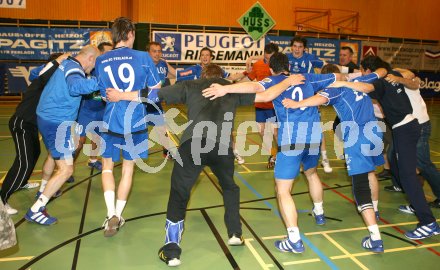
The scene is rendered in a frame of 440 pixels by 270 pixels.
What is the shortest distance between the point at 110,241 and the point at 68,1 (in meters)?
15.3

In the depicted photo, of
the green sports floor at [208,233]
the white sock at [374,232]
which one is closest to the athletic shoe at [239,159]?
the green sports floor at [208,233]

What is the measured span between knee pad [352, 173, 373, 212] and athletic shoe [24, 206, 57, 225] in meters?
3.84

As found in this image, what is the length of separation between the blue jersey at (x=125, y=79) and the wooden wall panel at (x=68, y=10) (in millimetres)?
14290

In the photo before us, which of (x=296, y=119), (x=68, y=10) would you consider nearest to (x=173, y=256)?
(x=296, y=119)

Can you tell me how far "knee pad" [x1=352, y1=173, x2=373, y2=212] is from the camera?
14.6 ft

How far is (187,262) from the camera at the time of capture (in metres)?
4.25

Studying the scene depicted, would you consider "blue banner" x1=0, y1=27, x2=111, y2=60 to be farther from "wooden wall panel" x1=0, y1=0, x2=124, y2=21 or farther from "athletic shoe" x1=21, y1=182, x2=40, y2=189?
"athletic shoe" x1=21, y1=182, x2=40, y2=189

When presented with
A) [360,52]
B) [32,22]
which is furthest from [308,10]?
[32,22]

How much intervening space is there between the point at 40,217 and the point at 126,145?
1568mm

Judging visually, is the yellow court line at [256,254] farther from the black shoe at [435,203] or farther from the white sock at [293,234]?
the black shoe at [435,203]

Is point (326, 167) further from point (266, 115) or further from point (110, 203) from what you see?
point (110, 203)

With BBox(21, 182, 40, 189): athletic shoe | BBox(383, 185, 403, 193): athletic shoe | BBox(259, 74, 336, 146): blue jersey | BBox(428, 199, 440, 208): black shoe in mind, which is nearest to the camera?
BBox(259, 74, 336, 146): blue jersey

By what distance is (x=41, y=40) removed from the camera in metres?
16.2

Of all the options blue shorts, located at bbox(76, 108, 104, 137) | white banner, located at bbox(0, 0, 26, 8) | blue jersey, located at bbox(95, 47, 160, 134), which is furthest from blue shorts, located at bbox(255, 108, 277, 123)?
white banner, located at bbox(0, 0, 26, 8)
